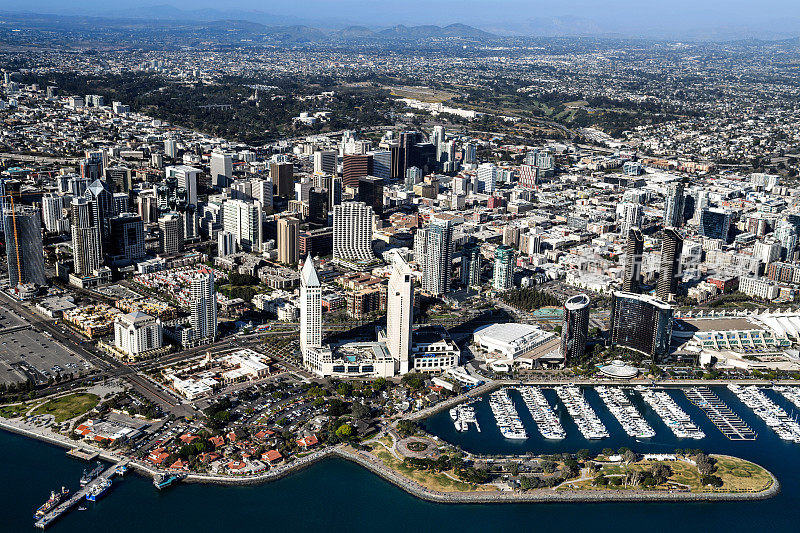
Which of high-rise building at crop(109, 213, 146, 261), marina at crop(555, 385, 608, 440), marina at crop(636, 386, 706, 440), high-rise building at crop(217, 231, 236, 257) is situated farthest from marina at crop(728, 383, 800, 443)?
high-rise building at crop(109, 213, 146, 261)

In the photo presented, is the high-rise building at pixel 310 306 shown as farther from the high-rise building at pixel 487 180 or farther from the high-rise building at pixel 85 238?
the high-rise building at pixel 487 180

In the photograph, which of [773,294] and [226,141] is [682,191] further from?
[226,141]

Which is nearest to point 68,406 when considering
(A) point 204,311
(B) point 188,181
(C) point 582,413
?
(A) point 204,311

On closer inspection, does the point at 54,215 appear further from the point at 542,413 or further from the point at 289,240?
the point at 542,413

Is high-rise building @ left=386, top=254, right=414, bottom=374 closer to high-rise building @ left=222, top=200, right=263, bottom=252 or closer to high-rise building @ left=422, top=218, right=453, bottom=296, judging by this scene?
high-rise building @ left=422, top=218, right=453, bottom=296

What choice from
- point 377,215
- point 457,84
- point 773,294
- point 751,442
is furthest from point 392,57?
point 751,442

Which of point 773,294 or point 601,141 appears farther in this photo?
point 601,141
